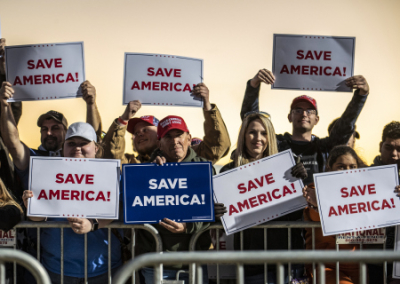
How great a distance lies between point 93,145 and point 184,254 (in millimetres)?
1710

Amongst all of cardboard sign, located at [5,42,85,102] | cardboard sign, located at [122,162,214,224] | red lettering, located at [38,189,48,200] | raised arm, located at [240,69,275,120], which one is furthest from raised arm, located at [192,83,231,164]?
red lettering, located at [38,189,48,200]

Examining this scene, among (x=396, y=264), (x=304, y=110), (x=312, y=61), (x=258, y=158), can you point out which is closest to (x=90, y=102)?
(x=258, y=158)

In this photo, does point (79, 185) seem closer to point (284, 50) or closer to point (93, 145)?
point (93, 145)

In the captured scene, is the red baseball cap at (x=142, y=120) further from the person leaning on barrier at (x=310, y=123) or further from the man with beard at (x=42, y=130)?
the person leaning on barrier at (x=310, y=123)

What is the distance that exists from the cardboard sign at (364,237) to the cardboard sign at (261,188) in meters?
0.41

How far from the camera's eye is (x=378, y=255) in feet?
8.66

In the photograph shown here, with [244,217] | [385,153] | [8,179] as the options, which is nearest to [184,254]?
[244,217]

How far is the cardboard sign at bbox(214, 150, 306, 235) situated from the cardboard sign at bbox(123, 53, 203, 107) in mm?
1207

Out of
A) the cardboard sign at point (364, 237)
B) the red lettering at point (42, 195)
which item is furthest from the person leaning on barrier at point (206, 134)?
the cardboard sign at point (364, 237)

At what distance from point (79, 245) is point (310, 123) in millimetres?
2347

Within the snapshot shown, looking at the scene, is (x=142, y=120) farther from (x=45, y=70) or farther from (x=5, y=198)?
(x=5, y=198)

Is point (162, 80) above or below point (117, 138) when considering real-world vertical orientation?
above

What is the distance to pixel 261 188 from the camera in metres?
3.91

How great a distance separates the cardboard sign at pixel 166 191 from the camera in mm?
3750
